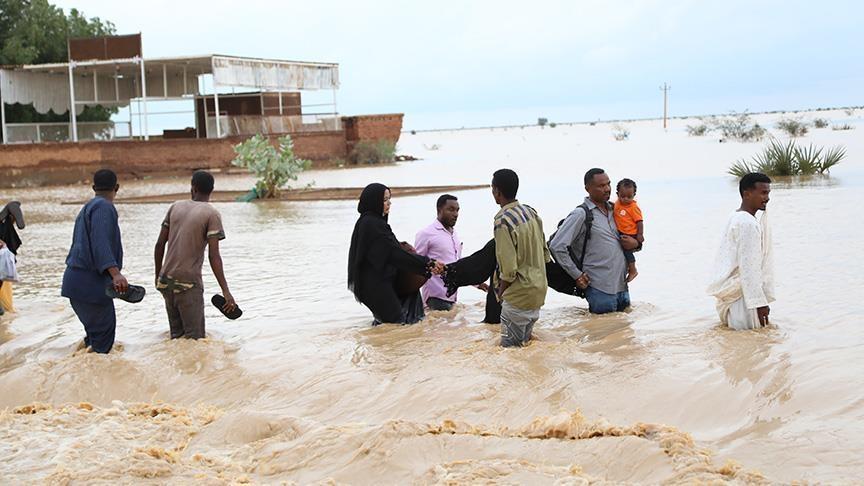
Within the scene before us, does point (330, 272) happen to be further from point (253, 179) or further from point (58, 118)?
point (58, 118)

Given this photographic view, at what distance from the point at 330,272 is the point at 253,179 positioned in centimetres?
2323

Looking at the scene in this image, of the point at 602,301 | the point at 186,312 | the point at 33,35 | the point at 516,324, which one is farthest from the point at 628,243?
the point at 33,35

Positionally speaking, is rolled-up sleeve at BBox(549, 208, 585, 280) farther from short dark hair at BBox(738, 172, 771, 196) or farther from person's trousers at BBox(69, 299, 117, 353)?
person's trousers at BBox(69, 299, 117, 353)

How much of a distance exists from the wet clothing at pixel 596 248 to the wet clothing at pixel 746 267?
45.4 inches

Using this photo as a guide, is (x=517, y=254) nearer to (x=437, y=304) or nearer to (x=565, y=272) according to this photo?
(x=565, y=272)

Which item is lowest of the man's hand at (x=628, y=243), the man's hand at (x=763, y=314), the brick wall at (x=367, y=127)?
the man's hand at (x=763, y=314)

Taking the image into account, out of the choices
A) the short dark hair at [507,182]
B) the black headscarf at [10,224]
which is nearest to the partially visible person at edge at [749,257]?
the short dark hair at [507,182]

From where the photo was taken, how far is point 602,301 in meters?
8.42

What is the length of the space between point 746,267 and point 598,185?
5.24 feet

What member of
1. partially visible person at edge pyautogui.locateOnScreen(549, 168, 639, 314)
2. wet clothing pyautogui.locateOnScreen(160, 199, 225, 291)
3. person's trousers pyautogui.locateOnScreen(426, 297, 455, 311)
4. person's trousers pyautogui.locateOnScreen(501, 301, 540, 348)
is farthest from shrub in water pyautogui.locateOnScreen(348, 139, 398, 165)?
person's trousers pyautogui.locateOnScreen(501, 301, 540, 348)

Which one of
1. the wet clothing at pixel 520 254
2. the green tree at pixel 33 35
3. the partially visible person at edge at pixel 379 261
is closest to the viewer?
the wet clothing at pixel 520 254

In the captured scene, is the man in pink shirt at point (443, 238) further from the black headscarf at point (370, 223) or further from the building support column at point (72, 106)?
the building support column at point (72, 106)

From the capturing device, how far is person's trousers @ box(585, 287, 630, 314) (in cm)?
841

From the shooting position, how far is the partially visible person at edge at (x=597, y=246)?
807cm
